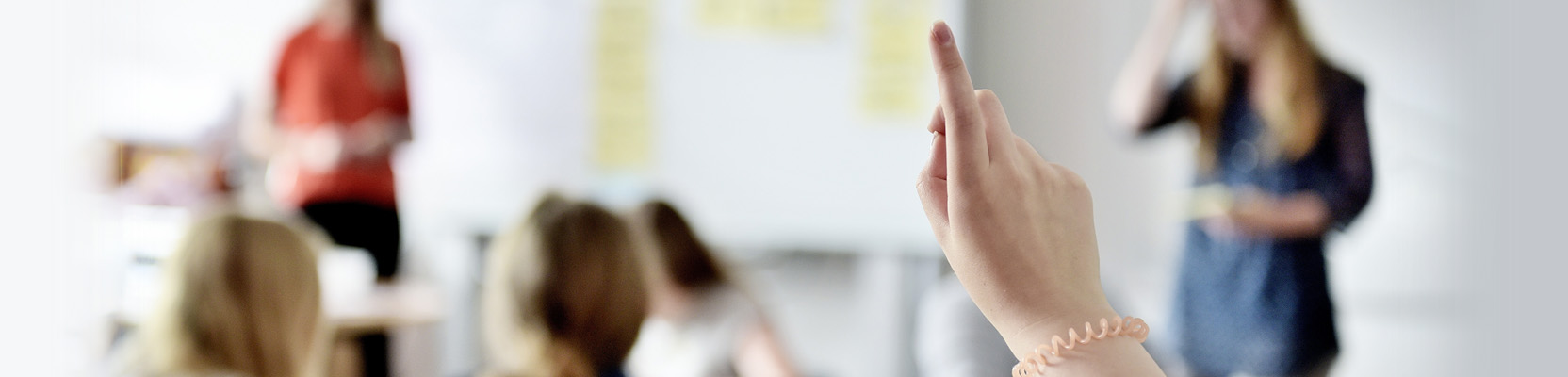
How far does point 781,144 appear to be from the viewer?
9.62 ft

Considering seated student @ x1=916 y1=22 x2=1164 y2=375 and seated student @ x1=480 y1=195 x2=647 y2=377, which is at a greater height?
seated student @ x1=916 y1=22 x2=1164 y2=375

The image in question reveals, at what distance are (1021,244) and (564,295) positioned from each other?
100 cm

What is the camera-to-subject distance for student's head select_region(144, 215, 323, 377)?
1.37m

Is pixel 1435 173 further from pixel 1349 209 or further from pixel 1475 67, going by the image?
pixel 1349 209

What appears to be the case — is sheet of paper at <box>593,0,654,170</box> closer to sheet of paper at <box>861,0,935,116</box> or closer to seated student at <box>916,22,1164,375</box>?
sheet of paper at <box>861,0,935,116</box>

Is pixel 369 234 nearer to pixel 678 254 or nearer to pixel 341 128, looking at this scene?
pixel 341 128

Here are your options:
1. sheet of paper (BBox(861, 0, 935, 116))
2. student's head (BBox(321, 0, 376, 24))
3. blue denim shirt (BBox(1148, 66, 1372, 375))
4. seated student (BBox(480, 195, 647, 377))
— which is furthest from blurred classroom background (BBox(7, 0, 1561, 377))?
seated student (BBox(480, 195, 647, 377))

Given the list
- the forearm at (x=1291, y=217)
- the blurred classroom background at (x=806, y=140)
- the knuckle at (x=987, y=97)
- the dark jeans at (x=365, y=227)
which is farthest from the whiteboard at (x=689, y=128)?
the knuckle at (x=987, y=97)

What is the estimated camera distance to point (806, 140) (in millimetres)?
2908

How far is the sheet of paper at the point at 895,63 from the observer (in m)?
2.80

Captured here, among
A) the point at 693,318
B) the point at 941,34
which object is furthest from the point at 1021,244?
the point at 693,318

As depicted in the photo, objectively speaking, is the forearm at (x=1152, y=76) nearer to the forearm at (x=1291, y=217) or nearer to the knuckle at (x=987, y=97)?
the forearm at (x=1291, y=217)

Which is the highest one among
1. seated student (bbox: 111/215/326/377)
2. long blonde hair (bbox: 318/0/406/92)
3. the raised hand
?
the raised hand

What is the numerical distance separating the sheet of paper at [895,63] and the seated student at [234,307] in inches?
67.0
